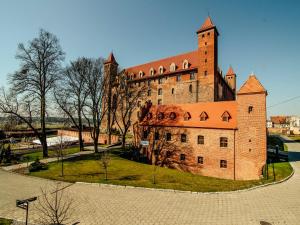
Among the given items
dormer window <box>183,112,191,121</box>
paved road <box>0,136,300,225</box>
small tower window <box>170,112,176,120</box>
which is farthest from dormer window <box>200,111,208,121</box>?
paved road <box>0,136,300,225</box>

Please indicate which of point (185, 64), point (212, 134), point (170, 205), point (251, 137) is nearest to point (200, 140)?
point (212, 134)

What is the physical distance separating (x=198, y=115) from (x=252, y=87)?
7730 mm

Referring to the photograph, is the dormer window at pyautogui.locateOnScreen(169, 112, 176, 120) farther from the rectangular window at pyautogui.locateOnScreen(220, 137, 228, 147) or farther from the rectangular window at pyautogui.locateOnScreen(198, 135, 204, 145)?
the rectangular window at pyautogui.locateOnScreen(220, 137, 228, 147)

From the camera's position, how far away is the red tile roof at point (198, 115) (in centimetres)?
2505

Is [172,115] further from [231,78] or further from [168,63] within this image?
[231,78]

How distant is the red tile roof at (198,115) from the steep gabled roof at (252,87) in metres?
2.82

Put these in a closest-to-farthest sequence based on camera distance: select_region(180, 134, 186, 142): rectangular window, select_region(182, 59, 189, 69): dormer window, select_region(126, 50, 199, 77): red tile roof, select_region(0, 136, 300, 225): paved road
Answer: select_region(0, 136, 300, 225): paved road < select_region(180, 134, 186, 142): rectangular window < select_region(182, 59, 189, 69): dormer window < select_region(126, 50, 199, 77): red tile roof

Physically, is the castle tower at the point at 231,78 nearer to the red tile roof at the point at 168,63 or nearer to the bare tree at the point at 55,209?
the red tile roof at the point at 168,63

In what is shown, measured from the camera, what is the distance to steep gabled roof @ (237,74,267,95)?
22.7 meters

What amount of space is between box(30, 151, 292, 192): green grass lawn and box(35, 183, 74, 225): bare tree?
3.71 metres

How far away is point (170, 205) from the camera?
39.1 ft

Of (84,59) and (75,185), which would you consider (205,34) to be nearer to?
(84,59)

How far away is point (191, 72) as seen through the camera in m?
46.4

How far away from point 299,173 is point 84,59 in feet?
98.8
